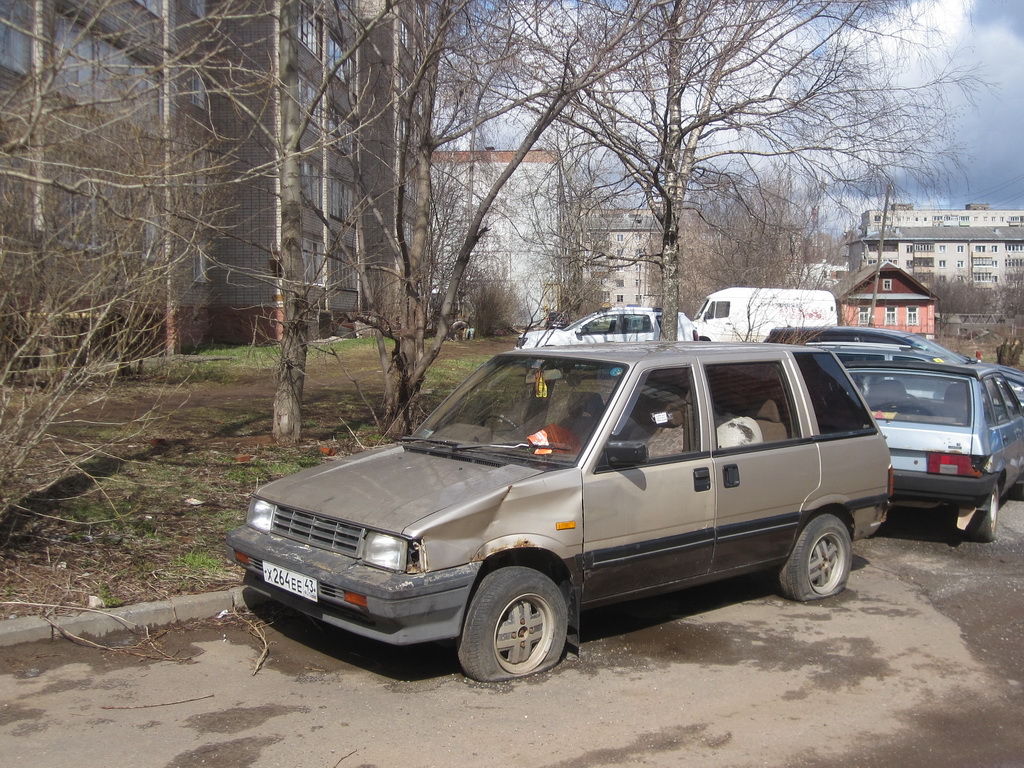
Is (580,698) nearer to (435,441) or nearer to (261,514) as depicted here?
(435,441)

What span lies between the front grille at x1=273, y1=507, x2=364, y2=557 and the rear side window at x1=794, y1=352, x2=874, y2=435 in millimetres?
3392

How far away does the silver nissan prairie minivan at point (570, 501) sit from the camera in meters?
4.45

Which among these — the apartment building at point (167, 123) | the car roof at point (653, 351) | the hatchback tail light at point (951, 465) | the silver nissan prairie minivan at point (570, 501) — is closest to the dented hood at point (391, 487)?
the silver nissan prairie minivan at point (570, 501)

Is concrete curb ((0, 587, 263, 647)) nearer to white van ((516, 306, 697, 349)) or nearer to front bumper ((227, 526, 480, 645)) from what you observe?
front bumper ((227, 526, 480, 645))

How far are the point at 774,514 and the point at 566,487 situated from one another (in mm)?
1774

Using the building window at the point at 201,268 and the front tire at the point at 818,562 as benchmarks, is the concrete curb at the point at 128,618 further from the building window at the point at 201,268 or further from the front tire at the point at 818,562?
the front tire at the point at 818,562

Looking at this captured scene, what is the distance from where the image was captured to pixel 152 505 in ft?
22.9

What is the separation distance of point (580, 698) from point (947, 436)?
16.0 ft

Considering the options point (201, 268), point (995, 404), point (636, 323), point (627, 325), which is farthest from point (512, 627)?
point (636, 323)

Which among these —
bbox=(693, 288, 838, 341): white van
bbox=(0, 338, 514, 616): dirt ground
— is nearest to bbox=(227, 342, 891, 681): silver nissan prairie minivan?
bbox=(0, 338, 514, 616): dirt ground

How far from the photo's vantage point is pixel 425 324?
31.3ft

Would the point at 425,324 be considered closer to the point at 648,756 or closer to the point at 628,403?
the point at 628,403

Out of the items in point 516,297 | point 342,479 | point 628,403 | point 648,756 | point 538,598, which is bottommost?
point 648,756

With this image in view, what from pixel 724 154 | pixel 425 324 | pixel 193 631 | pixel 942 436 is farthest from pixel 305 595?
pixel 724 154
